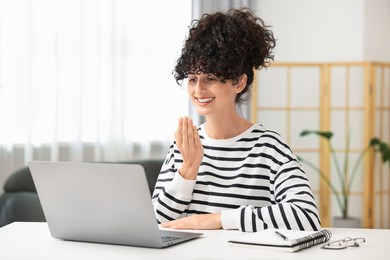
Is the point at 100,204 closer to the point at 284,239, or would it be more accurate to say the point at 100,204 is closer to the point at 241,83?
the point at 284,239

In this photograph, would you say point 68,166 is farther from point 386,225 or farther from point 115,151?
point 386,225

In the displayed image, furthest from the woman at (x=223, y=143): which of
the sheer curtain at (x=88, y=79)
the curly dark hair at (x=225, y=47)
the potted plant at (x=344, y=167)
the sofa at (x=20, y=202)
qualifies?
the potted plant at (x=344, y=167)

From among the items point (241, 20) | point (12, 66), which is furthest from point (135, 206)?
point (12, 66)

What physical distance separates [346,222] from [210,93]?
361 cm

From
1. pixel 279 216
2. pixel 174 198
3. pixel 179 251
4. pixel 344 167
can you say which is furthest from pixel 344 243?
pixel 344 167

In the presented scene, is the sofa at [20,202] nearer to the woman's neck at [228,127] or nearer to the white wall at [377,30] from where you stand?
the woman's neck at [228,127]

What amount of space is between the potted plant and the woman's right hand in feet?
11.0

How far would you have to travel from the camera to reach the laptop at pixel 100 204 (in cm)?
188

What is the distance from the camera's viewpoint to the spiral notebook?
1856 mm

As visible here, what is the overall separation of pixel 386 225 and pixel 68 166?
4.85 metres

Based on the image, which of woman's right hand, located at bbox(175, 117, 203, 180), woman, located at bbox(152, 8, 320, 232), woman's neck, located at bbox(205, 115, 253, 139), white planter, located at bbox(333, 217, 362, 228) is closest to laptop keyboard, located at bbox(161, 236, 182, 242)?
woman, located at bbox(152, 8, 320, 232)

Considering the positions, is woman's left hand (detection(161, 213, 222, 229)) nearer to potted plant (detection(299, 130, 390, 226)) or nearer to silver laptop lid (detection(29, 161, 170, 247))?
silver laptop lid (detection(29, 161, 170, 247))

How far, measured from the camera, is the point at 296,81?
6156mm

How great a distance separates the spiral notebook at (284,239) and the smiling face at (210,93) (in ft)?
1.93
